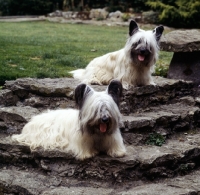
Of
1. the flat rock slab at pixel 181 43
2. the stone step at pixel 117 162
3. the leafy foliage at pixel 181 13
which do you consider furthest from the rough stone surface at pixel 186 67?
the leafy foliage at pixel 181 13

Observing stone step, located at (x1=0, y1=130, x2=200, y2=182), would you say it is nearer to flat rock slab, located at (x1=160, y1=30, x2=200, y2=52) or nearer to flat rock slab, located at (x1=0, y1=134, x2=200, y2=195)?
flat rock slab, located at (x1=0, y1=134, x2=200, y2=195)

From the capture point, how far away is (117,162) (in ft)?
21.9

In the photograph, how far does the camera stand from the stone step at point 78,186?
20.9 ft

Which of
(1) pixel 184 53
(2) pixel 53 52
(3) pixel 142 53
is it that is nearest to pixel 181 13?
(2) pixel 53 52

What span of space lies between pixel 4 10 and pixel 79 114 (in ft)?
79.4

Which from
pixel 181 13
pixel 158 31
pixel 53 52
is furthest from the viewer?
pixel 181 13

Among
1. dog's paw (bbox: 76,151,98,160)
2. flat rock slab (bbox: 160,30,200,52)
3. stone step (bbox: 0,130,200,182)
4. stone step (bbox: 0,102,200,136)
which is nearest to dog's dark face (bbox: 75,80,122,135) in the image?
dog's paw (bbox: 76,151,98,160)

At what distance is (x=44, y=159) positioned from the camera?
6.94m

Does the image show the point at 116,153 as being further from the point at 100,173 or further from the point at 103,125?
the point at 103,125

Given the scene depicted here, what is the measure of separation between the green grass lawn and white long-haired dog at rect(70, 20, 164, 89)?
1574 millimetres

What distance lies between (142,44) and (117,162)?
83.9 inches

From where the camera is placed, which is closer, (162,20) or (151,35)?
(151,35)

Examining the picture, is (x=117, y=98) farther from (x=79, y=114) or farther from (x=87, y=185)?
(x=87, y=185)

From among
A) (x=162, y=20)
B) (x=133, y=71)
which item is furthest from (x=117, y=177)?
(x=162, y=20)
